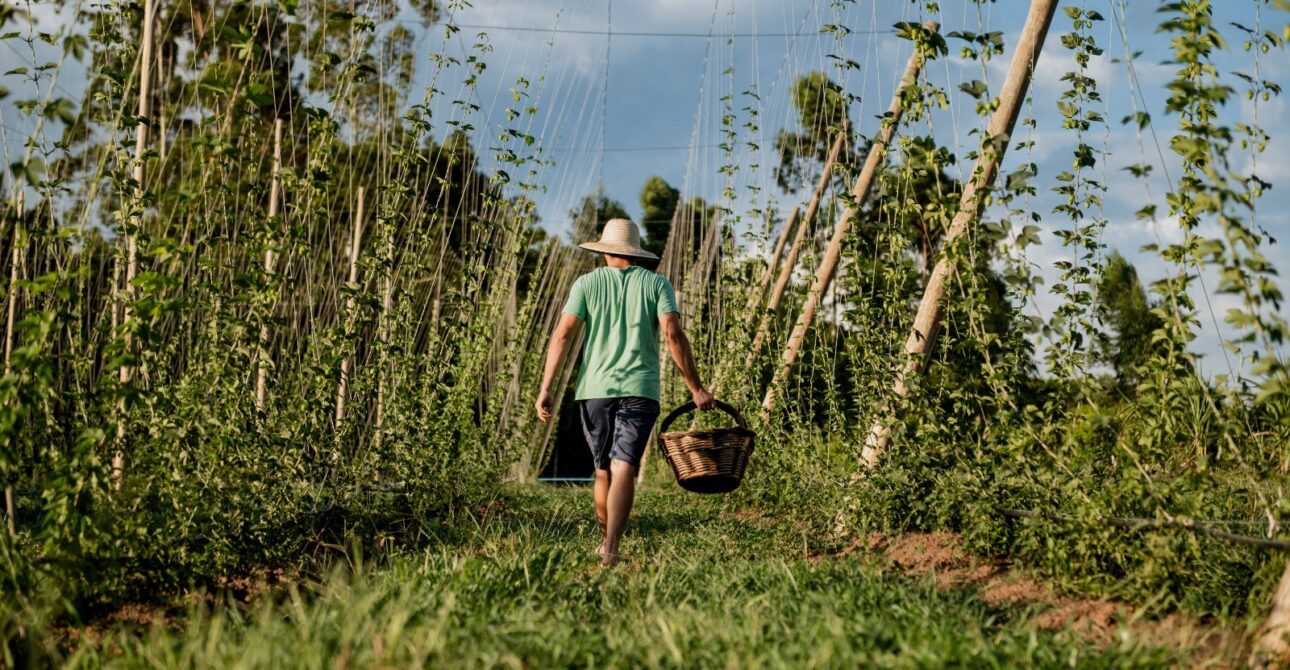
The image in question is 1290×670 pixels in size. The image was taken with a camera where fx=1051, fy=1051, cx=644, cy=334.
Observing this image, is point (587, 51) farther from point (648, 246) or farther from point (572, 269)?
point (648, 246)

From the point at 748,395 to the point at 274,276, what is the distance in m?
3.48

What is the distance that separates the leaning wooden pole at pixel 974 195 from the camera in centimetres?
340

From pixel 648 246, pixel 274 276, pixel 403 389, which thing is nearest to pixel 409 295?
pixel 403 389

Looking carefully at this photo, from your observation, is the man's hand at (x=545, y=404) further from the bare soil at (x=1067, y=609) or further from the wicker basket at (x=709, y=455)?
the bare soil at (x=1067, y=609)

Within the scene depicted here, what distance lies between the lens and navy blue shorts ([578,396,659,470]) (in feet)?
13.9

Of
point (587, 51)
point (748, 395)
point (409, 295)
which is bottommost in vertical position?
point (748, 395)

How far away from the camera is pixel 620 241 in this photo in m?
4.57

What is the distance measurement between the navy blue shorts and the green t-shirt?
0.12 feet

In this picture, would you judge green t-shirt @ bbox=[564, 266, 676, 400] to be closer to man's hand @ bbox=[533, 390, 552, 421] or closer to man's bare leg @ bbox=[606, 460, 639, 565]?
man's hand @ bbox=[533, 390, 552, 421]

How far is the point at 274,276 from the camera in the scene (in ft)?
11.2

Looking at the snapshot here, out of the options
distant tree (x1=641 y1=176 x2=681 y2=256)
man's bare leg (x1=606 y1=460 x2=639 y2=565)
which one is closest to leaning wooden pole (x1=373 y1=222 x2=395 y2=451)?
man's bare leg (x1=606 y1=460 x2=639 y2=565)

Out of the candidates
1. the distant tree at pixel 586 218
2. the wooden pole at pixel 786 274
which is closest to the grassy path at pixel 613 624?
the wooden pole at pixel 786 274

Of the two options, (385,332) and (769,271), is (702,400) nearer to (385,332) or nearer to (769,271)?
(385,332)

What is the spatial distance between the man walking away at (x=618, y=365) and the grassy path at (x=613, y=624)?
0.66 meters
